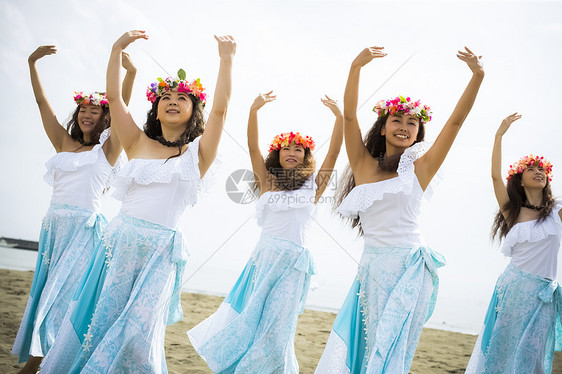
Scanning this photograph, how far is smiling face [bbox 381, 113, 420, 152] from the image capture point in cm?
332

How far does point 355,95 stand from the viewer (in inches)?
119

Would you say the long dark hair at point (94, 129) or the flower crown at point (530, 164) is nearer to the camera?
the long dark hair at point (94, 129)

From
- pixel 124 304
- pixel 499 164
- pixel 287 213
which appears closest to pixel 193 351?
pixel 287 213

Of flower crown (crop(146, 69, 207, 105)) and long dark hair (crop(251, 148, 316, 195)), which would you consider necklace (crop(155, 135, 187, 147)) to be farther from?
long dark hair (crop(251, 148, 316, 195))

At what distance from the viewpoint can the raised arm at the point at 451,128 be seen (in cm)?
283

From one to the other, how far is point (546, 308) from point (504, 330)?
0.42 m

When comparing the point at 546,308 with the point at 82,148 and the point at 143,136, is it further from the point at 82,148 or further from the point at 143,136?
the point at 82,148

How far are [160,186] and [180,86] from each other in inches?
31.1

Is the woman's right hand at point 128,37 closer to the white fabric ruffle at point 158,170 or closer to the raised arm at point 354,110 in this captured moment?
the white fabric ruffle at point 158,170

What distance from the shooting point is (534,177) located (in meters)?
4.86

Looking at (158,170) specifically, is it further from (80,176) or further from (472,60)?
(472,60)

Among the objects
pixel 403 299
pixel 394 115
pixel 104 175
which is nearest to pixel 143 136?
pixel 104 175

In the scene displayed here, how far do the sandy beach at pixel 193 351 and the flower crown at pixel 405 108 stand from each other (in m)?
2.68

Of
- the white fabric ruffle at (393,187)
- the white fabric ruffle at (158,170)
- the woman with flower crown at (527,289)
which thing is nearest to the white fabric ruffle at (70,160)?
the white fabric ruffle at (158,170)
